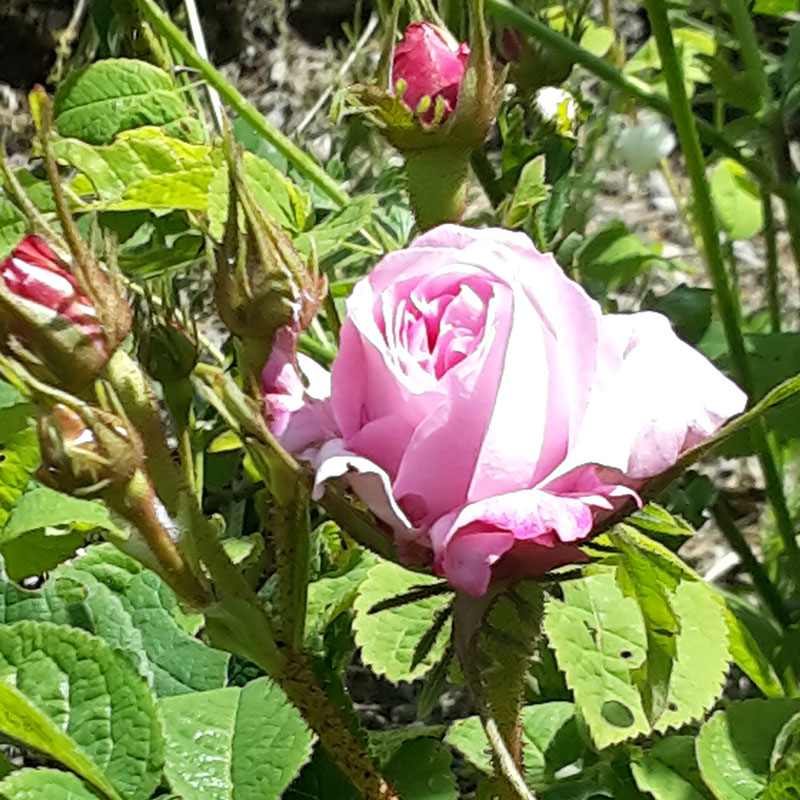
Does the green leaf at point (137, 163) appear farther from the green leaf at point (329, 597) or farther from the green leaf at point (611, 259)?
the green leaf at point (611, 259)

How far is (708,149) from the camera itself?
1488mm

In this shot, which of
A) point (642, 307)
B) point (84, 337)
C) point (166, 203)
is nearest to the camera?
point (84, 337)

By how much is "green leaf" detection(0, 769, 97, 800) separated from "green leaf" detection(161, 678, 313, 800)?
0.04m

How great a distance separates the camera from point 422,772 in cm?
68

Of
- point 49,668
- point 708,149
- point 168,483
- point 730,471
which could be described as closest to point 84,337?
point 168,483

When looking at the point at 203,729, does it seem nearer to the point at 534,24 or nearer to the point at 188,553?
the point at 188,553

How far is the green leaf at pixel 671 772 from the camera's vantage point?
2.16ft

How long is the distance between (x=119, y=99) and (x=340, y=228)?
0.21 meters

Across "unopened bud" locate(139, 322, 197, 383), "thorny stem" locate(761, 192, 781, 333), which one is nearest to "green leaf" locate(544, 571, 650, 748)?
"unopened bud" locate(139, 322, 197, 383)

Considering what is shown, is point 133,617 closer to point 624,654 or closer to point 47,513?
point 47,513

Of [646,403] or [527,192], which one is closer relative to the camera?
[646,403]

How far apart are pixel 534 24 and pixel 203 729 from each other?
416 millimetres

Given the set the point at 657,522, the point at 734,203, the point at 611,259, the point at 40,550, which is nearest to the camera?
the point at 657,522

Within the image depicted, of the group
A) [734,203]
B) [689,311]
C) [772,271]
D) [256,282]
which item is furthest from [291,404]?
[734,203]
